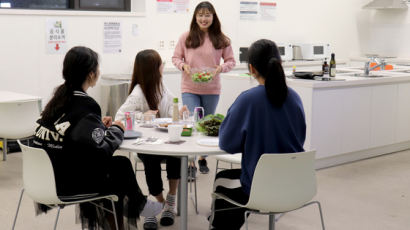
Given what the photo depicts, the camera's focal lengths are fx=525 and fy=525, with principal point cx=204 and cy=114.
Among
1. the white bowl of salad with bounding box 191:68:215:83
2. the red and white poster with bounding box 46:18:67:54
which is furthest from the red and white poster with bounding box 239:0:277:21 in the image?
the white bowl of salad with bounding box 191:68:215:83

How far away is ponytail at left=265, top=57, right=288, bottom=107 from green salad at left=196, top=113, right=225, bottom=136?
0.58 m

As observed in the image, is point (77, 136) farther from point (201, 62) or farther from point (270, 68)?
point (201, 62)

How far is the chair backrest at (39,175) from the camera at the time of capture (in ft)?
7.64

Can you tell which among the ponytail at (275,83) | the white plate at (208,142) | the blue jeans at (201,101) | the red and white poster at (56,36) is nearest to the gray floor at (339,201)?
the blue jeans at (201,101)

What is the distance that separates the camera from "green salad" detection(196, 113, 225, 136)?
9.41ft

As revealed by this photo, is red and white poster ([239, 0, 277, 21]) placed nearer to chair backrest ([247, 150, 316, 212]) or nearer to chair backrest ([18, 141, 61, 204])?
chair backrest ([247, 150, 316, 212])

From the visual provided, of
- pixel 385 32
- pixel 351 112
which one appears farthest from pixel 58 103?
pixel 385 32

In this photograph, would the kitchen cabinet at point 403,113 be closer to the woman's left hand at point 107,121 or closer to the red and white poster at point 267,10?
the red and white poster at point 267,10

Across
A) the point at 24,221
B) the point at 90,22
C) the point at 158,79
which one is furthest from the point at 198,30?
the point at 24,221

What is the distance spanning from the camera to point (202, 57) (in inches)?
165

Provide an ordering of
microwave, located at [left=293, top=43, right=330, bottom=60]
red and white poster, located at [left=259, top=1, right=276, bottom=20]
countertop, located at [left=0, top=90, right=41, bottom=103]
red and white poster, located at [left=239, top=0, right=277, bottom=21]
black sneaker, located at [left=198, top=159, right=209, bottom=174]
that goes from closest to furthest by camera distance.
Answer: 1. countertop, located at [left=0, top=90, right=41, bottom=103]
2. black sneaker, located at [left=198, top=159, right=209, bottom=174]
3. red and white poster, located at [left=239, top=0, right=277, bottom=21]
4. red and white poster, located at [left=259, top=1, right=276, bottom=20]
5. microwave, located at [left=293, top=43, right=330, bottom=60]

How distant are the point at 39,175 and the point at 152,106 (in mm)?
1085

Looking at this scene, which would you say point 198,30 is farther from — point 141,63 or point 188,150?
point 188,150

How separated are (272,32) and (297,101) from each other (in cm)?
443
